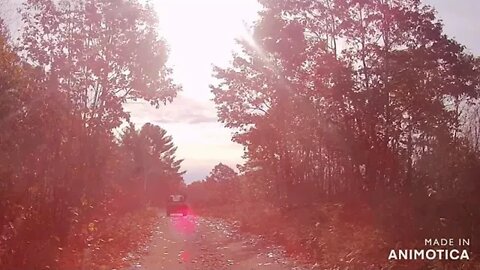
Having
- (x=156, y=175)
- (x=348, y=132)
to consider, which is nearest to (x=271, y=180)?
(x=348, y=132)

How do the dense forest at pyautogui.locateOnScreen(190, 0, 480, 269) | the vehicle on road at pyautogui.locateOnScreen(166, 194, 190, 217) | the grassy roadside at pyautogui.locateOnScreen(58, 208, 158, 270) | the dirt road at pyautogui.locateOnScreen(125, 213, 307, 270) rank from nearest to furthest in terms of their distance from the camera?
the grassy roadside at pyautogui.locateOnScreen(58, 208, 158, 270)
the dirt road at pyautogui.locateOnScreen(125, 213, 307, 270)
the dense forest at pyautogui.locateOnScreen(190, 0, 480, 269)
the vehicle on road at pyautogui.locateOnScreen(166, 194, 190, 217)

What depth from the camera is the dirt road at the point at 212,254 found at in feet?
50.6

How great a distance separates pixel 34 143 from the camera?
16531 millimetres

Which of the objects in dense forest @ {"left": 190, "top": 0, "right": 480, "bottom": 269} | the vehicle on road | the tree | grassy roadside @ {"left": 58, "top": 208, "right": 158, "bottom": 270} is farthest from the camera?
the tree

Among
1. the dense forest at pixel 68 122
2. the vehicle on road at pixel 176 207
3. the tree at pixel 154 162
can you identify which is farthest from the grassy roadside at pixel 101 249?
the tree at pixel 154 162

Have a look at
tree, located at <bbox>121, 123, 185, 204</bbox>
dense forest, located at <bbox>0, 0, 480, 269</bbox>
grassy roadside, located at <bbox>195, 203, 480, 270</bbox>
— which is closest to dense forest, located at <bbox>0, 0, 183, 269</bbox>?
dense forest, located at <bbox>0, 0, 480, 269</bbox>

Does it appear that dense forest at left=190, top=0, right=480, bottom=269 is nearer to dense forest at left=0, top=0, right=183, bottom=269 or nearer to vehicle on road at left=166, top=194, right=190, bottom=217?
dense forest at left=0, top=0, right=183, bottom=269

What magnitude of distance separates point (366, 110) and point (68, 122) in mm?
10607

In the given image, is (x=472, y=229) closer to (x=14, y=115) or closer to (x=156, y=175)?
(x=14, y=115)

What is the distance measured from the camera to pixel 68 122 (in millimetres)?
18172

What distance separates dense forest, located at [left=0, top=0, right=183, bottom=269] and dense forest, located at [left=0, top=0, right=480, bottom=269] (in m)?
0.05

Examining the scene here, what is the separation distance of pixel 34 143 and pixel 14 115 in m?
1.84

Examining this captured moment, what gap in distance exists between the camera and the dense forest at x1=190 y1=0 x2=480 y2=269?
2138 centimetres

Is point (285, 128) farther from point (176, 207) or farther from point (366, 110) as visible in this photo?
point (176, 207)
